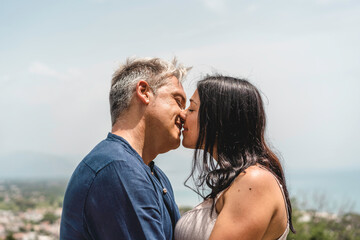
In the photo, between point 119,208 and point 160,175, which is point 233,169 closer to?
point 119,208

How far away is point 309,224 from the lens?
11164 mm

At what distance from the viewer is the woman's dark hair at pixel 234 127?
8.09ft

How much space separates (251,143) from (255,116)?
0.16 meters

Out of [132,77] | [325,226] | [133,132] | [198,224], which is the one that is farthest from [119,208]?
[325,226]

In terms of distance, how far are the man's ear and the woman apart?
0.28 metres

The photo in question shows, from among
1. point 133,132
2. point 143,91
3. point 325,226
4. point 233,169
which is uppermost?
point 143,91

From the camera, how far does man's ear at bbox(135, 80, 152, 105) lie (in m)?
2.71

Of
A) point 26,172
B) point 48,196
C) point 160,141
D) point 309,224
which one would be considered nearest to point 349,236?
point 309,224

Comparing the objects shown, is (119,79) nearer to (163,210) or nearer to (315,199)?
(163,210)

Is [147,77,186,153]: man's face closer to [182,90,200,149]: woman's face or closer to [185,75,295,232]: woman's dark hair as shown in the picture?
[182,90,200,149]: woman's face

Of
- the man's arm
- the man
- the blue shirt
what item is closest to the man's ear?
the man

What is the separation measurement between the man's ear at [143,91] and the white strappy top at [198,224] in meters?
0.75

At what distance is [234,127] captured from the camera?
8.18ft

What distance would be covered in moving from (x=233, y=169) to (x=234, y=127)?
0.26 m
